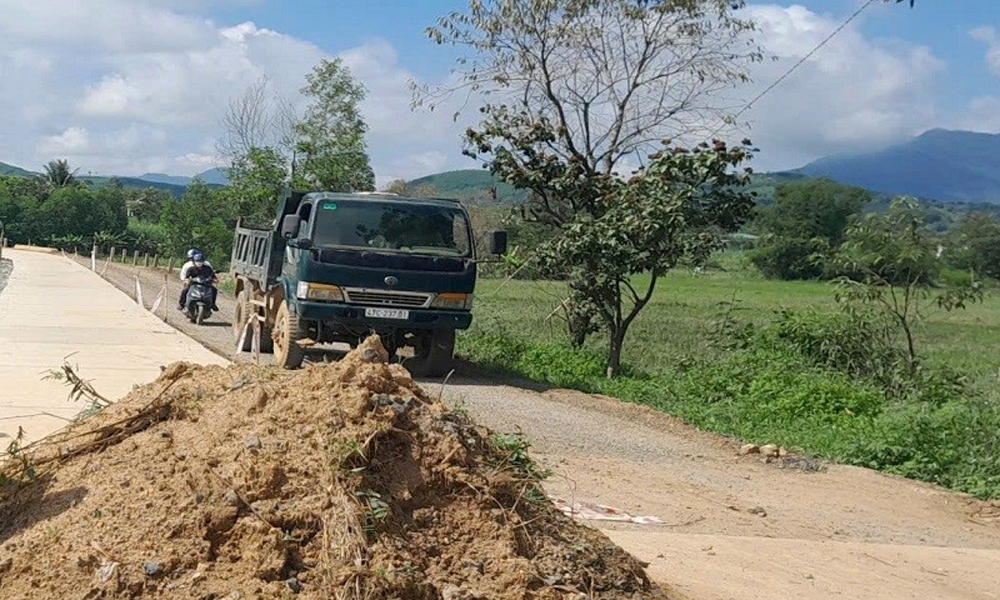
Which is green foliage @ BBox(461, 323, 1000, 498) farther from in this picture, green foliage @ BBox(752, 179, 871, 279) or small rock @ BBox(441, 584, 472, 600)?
green foliage @ BBox(752, 179, 871, 279)

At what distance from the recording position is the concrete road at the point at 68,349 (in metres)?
10.4

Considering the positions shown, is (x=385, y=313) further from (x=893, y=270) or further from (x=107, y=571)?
(x=107, y=571)

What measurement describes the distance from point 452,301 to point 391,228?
4.00 ft

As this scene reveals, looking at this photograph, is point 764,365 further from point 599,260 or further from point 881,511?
point 881,511

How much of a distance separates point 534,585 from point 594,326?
1346cm

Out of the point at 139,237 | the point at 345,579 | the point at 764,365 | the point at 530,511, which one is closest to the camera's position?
the point at 345,579

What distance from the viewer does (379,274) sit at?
45.8ft

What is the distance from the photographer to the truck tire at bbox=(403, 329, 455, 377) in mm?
14789

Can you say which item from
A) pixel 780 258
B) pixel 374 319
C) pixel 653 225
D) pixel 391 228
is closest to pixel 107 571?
pixel 374 319

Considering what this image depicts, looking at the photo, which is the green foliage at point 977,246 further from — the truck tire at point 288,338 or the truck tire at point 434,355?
the truck tire at point 288,338

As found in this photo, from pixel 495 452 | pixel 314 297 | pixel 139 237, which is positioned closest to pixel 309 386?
pixel 495 452

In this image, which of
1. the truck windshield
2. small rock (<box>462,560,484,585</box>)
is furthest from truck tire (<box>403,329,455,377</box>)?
small rock (<box>462,560,484,585</box>)

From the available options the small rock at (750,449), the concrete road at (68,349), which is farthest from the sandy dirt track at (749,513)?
the concrete road at (68,349)

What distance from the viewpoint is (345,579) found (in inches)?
178
